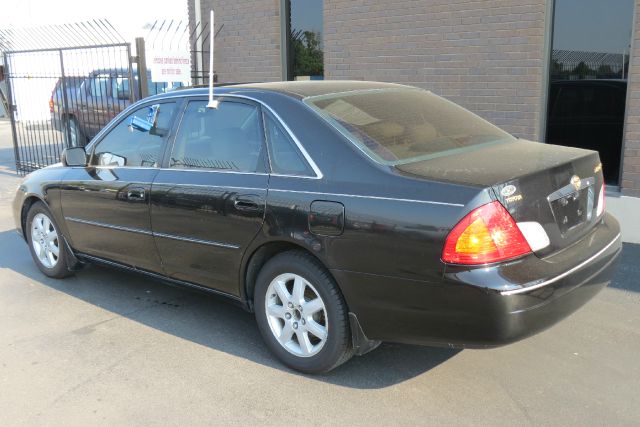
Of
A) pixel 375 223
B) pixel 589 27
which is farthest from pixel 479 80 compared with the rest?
pixel 375 223

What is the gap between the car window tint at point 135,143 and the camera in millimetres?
4504

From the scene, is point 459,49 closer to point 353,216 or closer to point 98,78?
point 353,216

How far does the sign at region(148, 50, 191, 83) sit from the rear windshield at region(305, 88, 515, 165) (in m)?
5.33

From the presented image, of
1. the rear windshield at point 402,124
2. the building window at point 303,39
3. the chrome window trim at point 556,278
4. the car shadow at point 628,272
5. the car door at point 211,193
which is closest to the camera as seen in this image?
the chrome window trim at point 556,278

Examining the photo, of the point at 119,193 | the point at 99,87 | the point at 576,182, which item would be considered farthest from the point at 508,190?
the point at 99,87

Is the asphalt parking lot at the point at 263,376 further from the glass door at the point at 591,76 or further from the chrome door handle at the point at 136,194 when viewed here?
the glass door at the point at 591,76

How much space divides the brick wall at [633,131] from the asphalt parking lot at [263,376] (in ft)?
5.88

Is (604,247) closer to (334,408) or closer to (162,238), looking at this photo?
(334,408)

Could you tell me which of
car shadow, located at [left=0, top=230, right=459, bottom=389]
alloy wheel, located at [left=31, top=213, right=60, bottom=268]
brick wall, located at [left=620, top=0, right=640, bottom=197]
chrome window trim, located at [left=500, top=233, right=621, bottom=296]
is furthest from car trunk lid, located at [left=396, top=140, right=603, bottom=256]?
alloy wheel, located at [left=31, top=213, right=60, bottom=268]

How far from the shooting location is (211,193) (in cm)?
396

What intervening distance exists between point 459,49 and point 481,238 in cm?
494

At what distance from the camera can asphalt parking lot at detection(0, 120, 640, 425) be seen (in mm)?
3275

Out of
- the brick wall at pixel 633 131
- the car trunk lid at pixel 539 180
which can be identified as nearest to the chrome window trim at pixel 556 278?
the car trunk lid at pixel 539 180

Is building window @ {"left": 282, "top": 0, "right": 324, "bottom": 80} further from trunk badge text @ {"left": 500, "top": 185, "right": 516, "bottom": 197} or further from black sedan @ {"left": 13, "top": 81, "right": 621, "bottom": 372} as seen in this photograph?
trunk badge text @ {"left": 500, "top": 185, "right": 516, "bottom": 197}
